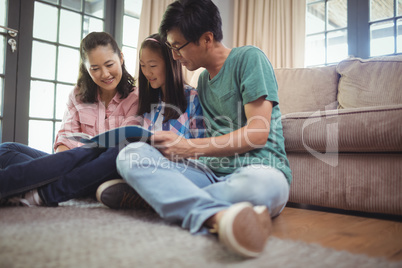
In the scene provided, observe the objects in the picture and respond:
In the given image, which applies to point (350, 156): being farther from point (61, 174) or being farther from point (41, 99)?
point (41, 99)

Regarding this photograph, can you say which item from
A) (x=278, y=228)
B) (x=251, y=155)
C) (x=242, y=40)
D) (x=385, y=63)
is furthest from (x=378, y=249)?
(x=242, y=40)

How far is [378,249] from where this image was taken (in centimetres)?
78

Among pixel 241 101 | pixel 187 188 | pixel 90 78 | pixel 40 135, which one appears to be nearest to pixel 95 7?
pixel 40 135

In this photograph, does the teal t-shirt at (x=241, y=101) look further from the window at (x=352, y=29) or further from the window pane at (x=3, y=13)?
the window at (x=352, y=29)

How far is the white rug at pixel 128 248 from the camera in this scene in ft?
1.98

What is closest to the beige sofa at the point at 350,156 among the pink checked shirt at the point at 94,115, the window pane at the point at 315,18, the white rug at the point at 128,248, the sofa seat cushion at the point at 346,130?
the sofa seat cushion at the point at 346,130

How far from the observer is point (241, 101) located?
3.55 feet

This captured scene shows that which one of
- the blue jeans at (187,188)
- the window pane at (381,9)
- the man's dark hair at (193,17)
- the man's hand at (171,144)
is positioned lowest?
the blue jeans at (187,188)

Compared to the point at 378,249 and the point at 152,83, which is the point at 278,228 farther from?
the point at 152,83

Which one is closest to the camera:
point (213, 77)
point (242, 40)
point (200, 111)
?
point (213, 77)

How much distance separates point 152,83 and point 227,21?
2668 mm

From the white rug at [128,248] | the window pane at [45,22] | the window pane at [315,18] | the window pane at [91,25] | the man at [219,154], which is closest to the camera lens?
the white rug at [128,248]

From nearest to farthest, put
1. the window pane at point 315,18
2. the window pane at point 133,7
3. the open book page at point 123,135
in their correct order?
1. the open book page at point 123,135
2. the window pane at point 133,7
3. the window pane at point 315,18

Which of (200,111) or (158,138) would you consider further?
(200,111)
